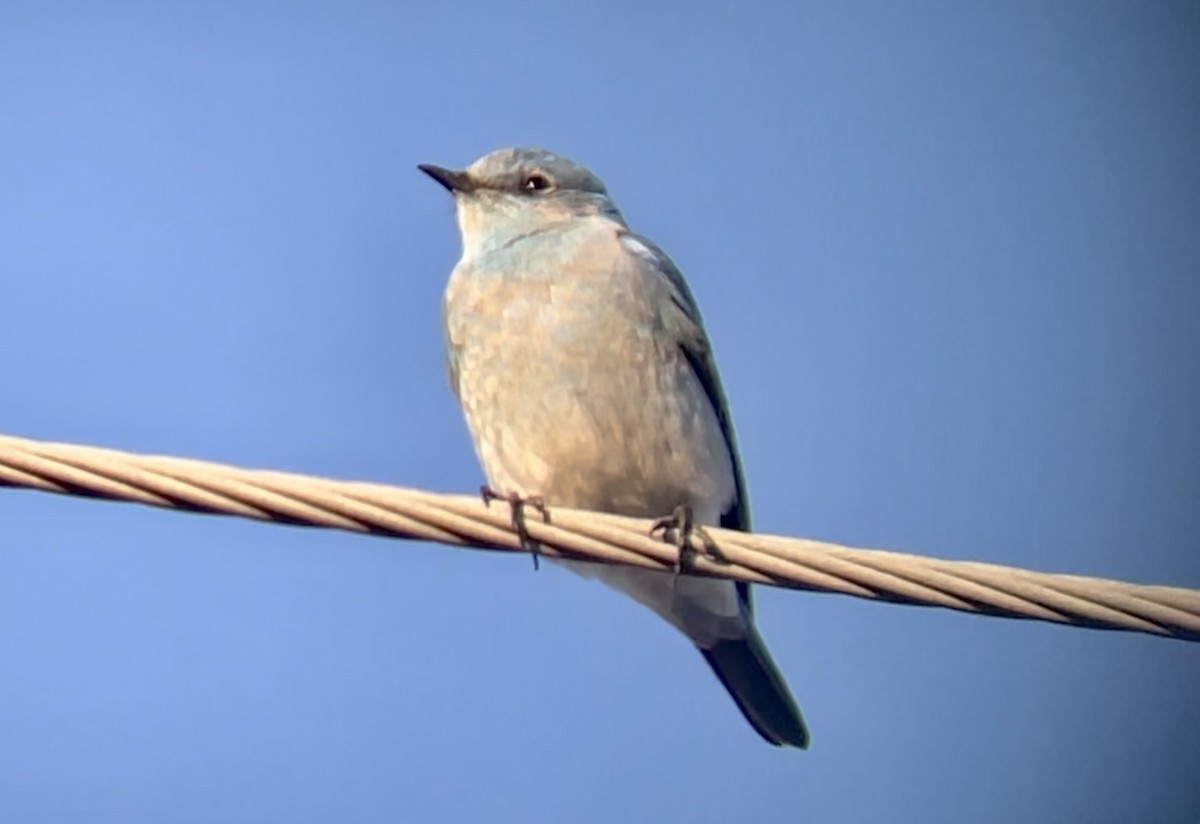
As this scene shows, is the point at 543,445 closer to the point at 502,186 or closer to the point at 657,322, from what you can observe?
the point at 657,322

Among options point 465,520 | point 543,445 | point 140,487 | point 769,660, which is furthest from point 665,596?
point 140,487

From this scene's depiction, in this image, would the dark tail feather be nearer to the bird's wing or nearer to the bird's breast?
the bird's wing

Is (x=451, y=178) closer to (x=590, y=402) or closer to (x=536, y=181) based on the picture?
(x=536, y=181)

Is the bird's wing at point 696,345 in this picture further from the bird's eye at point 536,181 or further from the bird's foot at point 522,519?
the bird's foot at point 522,519

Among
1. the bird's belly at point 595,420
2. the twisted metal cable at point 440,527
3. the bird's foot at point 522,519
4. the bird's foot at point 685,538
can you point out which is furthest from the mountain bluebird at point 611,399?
the twisted metal cable at point 440,527

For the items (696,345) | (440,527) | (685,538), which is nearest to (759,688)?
(696,345)

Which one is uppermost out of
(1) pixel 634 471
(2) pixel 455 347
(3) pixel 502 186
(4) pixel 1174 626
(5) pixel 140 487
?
(3) pixel 502 186
